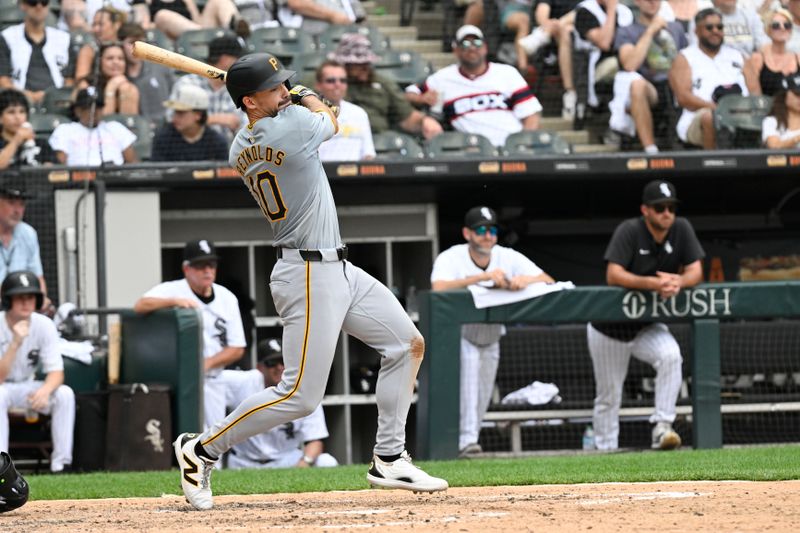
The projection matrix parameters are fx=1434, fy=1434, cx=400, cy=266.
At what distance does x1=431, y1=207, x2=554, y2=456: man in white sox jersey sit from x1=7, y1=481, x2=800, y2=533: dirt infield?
2335 millimetres

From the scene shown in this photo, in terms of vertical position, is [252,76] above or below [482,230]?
above

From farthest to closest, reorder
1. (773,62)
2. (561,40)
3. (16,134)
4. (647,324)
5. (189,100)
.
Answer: (561,40)
(773,62)
(189,100)
(16,134)
(647,324)

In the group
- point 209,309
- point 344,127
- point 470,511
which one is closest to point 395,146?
point 344,127

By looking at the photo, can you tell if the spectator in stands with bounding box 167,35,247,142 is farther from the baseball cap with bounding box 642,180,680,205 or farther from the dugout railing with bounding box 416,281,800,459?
the baseball cap with bounding box 642,180,680,205

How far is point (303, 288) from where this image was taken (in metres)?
5.16

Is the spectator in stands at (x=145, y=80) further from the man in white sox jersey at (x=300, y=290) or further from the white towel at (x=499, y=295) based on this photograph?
the man in white sox jersey at (x=300, y=290)

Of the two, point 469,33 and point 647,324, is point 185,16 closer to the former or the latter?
point 469,33

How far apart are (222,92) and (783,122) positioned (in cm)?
A: 415

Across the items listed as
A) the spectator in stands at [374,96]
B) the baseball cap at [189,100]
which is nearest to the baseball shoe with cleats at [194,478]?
the baseball cap at [189,100]

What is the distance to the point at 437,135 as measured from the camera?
10328mm

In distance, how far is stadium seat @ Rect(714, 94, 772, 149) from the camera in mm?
10586

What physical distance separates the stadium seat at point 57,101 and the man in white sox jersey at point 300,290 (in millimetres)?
5393

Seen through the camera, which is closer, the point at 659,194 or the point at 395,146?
the point at 659,194

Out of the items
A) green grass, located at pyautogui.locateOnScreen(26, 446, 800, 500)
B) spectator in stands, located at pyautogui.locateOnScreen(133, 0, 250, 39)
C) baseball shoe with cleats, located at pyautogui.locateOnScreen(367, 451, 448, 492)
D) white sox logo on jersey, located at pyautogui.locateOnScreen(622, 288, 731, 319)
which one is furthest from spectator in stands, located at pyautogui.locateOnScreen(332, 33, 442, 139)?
baseball shoe with cleats, located at pyautogui.locateOnScreen(367, 451, 448, 492)
